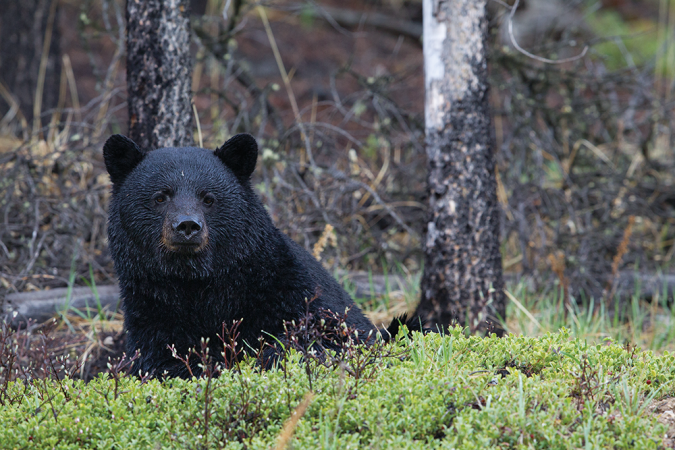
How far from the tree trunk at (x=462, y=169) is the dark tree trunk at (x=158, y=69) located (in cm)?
182

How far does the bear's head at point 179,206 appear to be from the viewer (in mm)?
3484

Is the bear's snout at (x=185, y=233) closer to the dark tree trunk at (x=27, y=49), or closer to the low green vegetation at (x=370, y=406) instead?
the low green vegetation at (x=370, y=406)

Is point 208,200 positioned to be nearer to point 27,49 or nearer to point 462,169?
point 462,169

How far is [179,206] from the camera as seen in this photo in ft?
11.3

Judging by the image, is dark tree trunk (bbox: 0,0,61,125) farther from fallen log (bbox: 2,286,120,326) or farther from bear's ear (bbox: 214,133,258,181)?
bear's ear (bbox: 214,133,258,181)

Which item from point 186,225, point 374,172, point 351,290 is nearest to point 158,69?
point 186,225

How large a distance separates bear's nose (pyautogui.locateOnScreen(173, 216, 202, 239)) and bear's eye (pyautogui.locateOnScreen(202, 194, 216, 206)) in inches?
11.1

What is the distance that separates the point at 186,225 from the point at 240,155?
667 millimetres

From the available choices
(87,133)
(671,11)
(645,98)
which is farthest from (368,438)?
(671,11)

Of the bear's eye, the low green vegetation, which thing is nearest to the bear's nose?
the bear's eye

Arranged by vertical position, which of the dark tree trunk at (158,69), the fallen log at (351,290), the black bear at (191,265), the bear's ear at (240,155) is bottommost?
the fallen log at (351,290)

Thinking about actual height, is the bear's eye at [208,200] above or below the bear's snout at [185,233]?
above

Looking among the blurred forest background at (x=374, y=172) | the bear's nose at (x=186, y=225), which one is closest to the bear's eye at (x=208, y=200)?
the bear's nose at (x=186, y=225)

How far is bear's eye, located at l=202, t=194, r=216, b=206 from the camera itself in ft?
11.7
